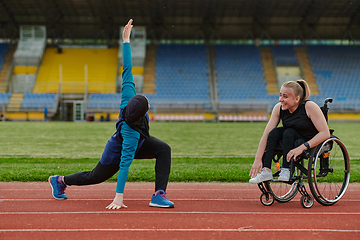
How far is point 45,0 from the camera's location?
36.0 metres

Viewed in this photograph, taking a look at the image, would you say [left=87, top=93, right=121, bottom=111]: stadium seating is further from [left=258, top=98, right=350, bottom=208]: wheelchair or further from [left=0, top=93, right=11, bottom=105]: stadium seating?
[left=258, top=98, right=350, bottom=208]: wheelchair

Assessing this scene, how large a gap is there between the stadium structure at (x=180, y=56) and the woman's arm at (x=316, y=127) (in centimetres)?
2850

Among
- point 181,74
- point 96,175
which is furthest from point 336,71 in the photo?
point 96,175

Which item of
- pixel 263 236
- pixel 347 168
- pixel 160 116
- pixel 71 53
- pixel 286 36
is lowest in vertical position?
pixel 263 236

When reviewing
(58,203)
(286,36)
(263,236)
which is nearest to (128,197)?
(58,203)

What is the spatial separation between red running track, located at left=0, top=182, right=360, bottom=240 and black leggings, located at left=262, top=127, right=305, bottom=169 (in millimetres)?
580

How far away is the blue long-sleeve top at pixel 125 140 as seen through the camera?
13.9 ft

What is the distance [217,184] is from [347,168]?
223 centimetres

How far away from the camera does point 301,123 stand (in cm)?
443

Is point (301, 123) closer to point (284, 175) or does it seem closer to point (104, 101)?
point (284, 175)

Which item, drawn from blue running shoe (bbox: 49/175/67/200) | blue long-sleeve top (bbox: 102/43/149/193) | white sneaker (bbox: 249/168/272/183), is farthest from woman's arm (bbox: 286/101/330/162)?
blue running shoe (bbox: 49/175/67/200)

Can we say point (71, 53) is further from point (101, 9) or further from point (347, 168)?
point (347, 168)

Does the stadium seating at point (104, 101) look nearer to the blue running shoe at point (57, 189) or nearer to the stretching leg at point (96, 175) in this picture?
the blue running shoe at point (57, 189)

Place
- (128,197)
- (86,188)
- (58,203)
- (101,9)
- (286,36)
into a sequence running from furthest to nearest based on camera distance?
(286,36) → (101,9) → (86,188) → (128,197) → (58,203)
